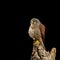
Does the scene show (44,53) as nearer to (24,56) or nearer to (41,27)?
(41,27)

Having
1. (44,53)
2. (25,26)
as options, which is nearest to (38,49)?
(44,53)

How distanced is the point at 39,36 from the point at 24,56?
122 centimetres

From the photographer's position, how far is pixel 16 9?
543 centimetres

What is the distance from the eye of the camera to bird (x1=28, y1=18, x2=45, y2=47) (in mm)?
4285

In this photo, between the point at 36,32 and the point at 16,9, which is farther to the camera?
the point at 16,9

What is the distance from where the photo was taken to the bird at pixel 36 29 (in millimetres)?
4285

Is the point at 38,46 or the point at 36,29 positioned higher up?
the point at 36,29

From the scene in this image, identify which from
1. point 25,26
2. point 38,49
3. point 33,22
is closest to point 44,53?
point 38,49

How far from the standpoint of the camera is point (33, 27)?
432cm

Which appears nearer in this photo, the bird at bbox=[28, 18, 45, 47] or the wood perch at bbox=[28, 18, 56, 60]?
the wood perch at bbox=[28, 18, 56, 60]

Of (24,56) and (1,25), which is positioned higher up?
(1,25)

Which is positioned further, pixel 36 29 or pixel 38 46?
pixel 36 29

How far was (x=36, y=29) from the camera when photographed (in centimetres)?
435

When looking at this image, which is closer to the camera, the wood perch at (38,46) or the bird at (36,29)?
the wood perch at (38,46)
